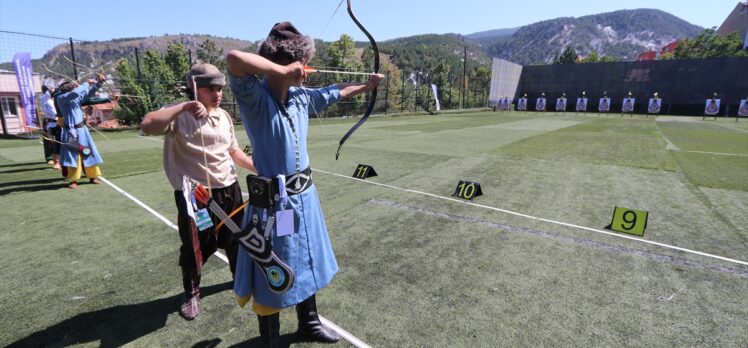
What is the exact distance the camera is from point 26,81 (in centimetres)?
1611

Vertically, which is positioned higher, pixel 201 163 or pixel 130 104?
pixel 130 104

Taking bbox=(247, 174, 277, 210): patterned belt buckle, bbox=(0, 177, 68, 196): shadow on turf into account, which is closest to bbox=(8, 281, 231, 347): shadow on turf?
bbox=(247, 174, 277, 210): patterned belt buckle

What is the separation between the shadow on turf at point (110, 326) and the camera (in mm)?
2654

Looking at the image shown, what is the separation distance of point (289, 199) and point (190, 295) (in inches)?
63.8

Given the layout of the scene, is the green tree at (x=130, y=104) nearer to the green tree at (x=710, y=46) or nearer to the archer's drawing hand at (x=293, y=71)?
the archer's drawing hand at (x=293, y=71)

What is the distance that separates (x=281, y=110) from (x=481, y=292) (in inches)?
96.8

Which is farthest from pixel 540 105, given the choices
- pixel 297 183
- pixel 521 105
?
pixel 297 183

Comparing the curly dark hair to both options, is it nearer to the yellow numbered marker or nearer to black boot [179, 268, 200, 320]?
black boot [179, 268, 200, 320]

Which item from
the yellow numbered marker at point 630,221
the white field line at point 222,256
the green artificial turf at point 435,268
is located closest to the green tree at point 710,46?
the green artificial turf at point 435,268

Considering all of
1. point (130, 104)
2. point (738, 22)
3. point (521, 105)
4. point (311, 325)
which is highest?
point (738, 22)

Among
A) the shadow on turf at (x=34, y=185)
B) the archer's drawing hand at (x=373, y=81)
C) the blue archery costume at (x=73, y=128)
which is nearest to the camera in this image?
the archer's drawing hand at (x=373, y=81)

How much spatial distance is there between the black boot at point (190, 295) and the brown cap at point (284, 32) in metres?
2.11

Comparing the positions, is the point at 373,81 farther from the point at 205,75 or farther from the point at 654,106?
the point at 654,106

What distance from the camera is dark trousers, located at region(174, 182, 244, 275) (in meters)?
2.92
